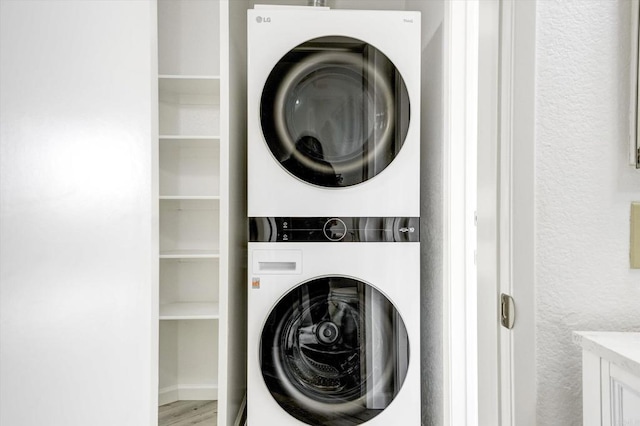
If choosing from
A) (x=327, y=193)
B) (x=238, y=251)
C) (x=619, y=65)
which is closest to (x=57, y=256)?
(x=619, y=65)

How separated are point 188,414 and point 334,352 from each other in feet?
3.19

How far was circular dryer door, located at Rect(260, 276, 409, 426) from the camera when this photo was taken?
1.74 meters

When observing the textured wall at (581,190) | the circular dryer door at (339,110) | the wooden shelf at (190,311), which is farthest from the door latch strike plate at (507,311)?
the wooden shelf at (190,311)

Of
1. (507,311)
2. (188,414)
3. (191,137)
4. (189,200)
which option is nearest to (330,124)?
(191,137)

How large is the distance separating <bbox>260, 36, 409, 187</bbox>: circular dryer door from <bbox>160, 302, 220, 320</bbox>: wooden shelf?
0.86 metres

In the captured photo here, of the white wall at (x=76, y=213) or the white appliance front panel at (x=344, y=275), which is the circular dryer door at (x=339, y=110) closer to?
the white appliance front panel at (x=344, y=275)

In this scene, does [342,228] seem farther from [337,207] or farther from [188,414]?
[188,414]

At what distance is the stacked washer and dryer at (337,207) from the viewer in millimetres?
1753

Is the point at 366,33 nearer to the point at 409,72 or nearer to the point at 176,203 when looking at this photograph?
the point at 409,72

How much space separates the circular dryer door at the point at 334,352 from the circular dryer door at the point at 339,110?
1.50 ft

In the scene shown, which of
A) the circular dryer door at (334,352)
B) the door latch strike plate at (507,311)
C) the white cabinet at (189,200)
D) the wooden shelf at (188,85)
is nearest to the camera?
the door latch strike plate at (507,311)

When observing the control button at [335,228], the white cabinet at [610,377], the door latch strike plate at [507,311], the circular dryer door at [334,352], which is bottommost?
the circular dryer door at [334,352]

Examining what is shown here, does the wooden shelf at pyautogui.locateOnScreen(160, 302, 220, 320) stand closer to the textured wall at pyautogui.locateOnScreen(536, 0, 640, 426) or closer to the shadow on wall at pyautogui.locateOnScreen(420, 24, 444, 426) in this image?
the shadow on wall at pyautogui.locateOnScreen(420, 24, 444, 426)

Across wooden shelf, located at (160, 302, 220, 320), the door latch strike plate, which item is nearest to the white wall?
the door latch strike plate
